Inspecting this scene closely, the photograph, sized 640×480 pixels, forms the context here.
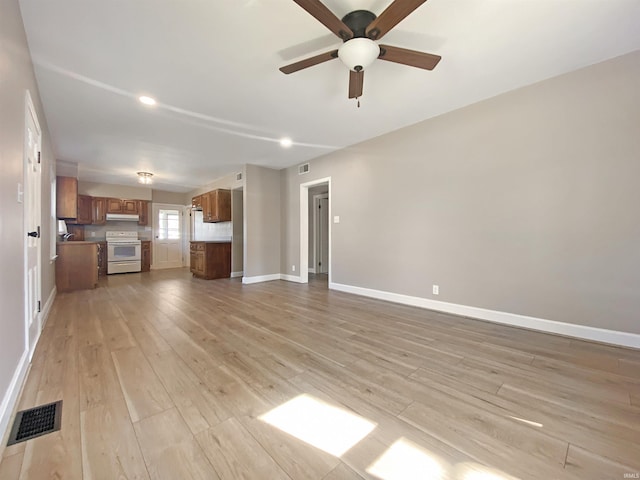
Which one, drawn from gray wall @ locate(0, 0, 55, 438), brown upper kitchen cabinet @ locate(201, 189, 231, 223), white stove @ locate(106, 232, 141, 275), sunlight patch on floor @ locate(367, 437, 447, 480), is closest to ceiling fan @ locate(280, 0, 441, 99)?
gray wall @ locate(0, 0, 55, 438)

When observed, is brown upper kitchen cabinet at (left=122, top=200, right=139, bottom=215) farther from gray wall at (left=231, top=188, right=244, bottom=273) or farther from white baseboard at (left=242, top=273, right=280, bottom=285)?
white baseboard at (left=242, top=273, right=280, bottom=285)

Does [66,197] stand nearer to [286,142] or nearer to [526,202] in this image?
[286,142]

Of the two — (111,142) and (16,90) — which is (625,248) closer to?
(16,90)

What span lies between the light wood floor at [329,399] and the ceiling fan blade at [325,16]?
2403 millimetres

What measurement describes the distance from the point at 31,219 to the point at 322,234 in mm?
5646

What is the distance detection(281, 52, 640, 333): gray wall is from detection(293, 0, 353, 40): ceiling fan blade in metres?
2.20

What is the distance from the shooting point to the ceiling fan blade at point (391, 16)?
1.56 meters

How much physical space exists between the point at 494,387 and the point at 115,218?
912 centimetres

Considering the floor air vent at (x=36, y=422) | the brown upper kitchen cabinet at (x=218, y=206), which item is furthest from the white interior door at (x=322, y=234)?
the floor air vent at (x=36, y=422)

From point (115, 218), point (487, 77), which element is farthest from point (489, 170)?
point (115, 218)

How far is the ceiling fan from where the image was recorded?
5.30ft

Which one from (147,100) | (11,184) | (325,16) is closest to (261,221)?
(147,100)

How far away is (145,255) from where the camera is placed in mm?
7758

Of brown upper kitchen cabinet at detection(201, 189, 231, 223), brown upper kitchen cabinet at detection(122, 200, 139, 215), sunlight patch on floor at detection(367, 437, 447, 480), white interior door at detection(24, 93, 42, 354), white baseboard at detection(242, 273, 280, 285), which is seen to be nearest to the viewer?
sunlight patch on floor at detection(367, 437, 447, 480)
